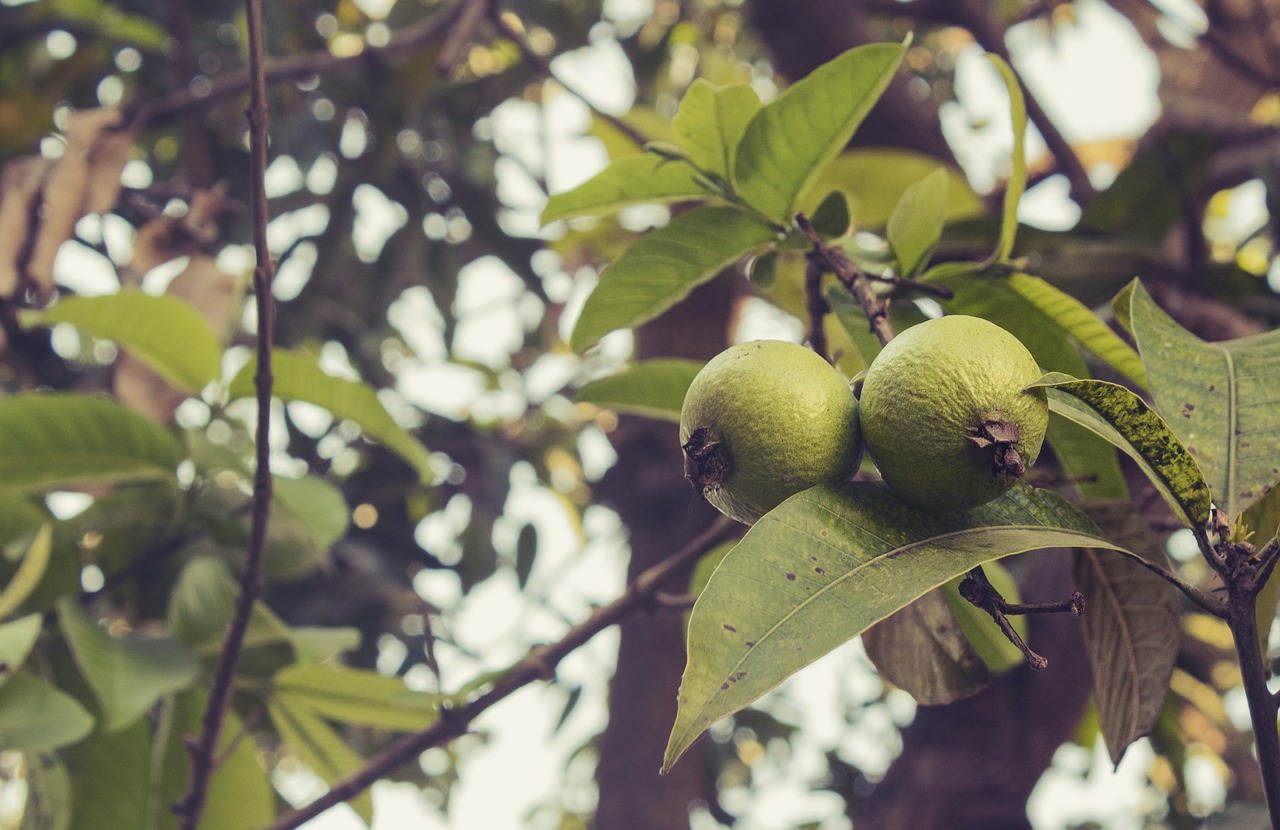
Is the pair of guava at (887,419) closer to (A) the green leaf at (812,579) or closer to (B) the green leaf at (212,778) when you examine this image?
(A) the green leaf at (812,579)

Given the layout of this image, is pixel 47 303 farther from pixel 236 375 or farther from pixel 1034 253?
pixel 1034 253

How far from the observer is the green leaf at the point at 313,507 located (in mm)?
1136

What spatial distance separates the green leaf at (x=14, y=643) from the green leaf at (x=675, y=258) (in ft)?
1.96

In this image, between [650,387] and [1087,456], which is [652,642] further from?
[1087,456]

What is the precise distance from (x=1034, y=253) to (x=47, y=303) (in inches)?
53.1

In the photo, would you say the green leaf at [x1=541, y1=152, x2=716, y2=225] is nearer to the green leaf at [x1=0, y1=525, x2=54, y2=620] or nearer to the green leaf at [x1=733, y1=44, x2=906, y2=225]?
the green leaf at [x1=733, y1=44, x2=906, y2=225]

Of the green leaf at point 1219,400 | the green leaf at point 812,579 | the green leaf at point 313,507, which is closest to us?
the green leaf at point 812,579

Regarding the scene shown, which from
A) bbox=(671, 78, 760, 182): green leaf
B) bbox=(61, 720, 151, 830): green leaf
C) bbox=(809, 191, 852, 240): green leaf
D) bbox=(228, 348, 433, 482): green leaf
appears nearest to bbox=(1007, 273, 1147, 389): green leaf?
bbox=(809, 191, 852, 240): green leaf

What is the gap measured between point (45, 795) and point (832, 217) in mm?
935

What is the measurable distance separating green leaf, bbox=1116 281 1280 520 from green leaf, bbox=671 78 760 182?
1.03 feet

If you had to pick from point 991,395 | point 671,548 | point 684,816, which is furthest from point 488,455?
point 991,395

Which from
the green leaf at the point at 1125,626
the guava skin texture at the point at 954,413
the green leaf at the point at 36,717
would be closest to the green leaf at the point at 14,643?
the green leaf at the point at 36,717

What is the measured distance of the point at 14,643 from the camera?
0.87m

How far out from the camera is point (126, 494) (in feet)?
3.80
